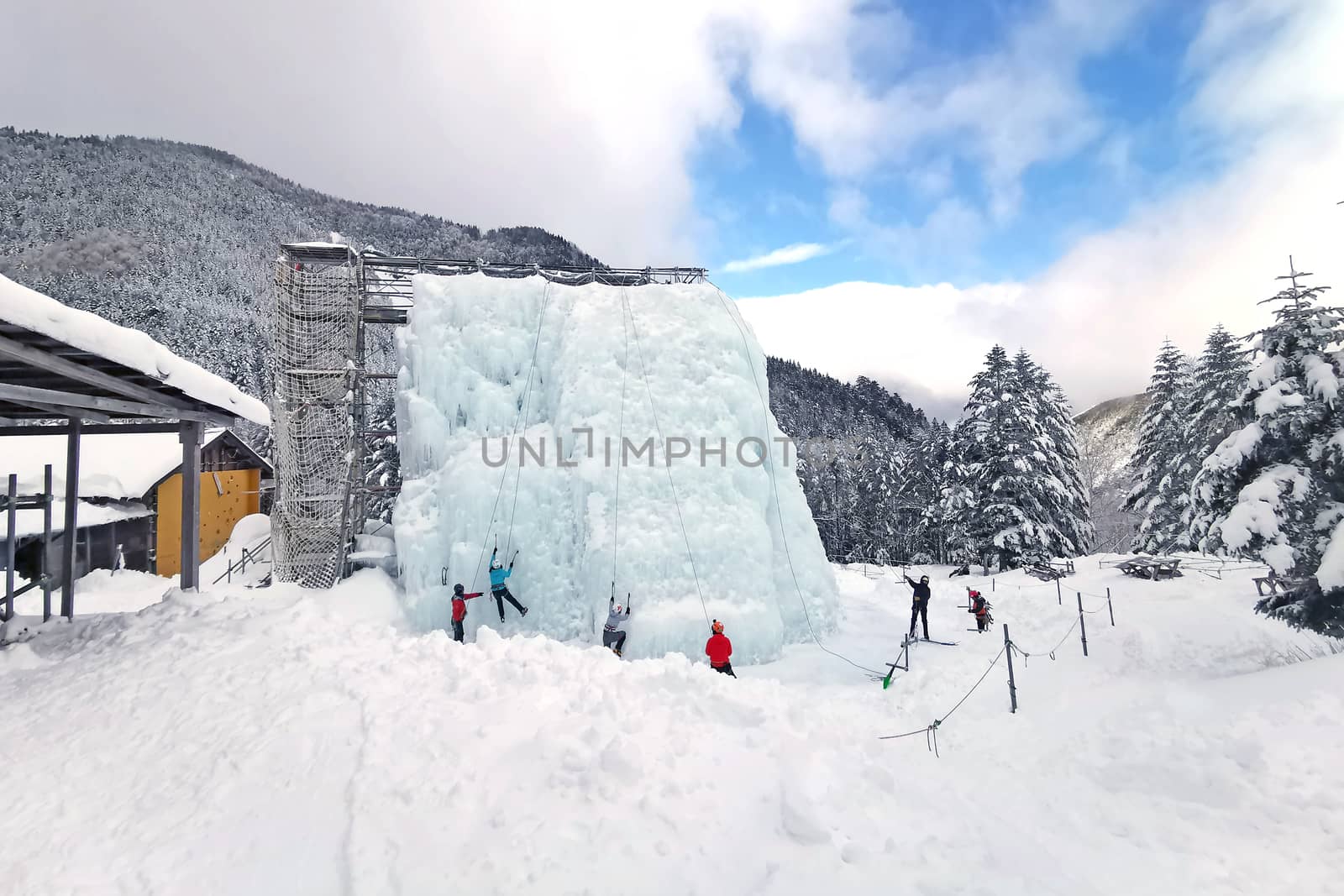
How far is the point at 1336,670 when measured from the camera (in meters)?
6.26

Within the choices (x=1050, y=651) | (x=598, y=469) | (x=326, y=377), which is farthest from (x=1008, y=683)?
(x=326, y=377)

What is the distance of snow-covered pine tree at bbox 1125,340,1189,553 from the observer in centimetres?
2197

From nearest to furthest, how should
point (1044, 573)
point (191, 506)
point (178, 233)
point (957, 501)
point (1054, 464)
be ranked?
point (191, 506), point (1044, 573), point (1054, 464), point (957, 501), point (178, 233)

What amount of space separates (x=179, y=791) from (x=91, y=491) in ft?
65.9

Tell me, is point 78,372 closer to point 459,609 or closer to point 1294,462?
point 459,609

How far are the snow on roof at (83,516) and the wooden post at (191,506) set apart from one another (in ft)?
26.3

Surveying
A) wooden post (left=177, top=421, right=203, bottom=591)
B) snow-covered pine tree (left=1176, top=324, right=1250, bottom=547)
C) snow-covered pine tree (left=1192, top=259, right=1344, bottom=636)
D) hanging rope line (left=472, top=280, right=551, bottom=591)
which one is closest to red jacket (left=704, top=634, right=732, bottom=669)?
hanging rope line (left=472, top=280, right=551, bottom=591)

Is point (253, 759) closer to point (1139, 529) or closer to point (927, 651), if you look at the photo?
point (927, 651)

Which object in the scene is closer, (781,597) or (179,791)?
(179,791)

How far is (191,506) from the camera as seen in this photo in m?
9.30

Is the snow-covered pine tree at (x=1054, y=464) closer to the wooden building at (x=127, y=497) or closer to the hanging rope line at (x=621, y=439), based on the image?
the hanging rope line at (x=621, y=439)

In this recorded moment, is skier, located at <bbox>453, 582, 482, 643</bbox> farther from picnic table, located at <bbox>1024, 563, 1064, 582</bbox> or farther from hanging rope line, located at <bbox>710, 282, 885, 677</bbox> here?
picnic table, located at <bbox>1024, 563, 1064, 582</bbox>

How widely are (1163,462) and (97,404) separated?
30176mm

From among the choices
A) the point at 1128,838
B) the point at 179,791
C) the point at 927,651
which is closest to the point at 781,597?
the point at 927,651
